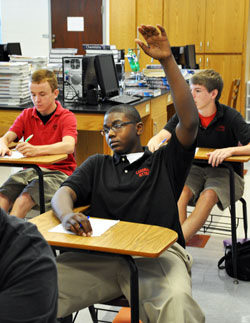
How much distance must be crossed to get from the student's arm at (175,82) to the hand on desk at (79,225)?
483mm

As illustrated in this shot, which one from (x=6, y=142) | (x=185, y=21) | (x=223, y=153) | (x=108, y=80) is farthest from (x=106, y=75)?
(x=185, y=21)

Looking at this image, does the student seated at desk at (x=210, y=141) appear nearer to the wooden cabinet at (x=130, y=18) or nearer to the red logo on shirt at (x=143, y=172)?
the red logo on shirt at (x=143, y=172)

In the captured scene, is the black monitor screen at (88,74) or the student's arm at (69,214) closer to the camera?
the student's arm at (69,214)

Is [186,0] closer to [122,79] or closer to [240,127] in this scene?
[122,79]

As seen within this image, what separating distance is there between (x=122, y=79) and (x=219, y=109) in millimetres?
2128

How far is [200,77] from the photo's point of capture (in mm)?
3246

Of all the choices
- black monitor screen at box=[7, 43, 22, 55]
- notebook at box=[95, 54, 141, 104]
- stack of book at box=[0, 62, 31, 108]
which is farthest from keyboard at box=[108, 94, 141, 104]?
black monitor screen at box=[7, 43, 22, 55]

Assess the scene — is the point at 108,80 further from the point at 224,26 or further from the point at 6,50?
the point at 224,26

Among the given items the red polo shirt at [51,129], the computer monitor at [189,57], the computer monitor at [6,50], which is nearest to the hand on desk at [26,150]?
the red polo shirt at [51,129]

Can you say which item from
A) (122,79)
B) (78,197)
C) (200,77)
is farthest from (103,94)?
(78,197)

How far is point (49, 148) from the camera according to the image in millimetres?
3092

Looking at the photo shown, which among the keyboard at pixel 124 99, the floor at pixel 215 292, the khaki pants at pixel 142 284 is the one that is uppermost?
the keyboard at pixel 124 99

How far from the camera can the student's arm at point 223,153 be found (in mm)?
2855

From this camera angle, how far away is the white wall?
9227 mm
